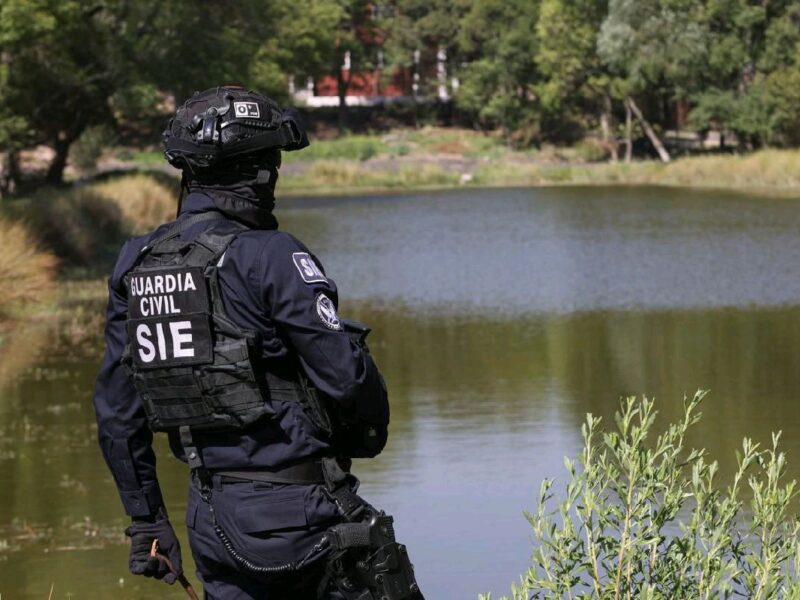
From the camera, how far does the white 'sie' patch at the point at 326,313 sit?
13.4ft

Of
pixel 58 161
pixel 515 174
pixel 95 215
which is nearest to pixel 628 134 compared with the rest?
pixel 515 174

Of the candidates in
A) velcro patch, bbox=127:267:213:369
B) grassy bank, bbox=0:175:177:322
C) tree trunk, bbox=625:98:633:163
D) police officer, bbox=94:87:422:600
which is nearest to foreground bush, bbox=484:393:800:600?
police officer, bbox=94:87:422:600

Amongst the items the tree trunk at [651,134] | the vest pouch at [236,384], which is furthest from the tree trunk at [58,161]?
the vest pouch at [236,384]

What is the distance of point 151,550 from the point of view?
4488 millimetres

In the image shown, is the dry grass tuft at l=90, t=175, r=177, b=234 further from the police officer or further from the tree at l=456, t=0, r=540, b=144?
the tree at l=456, t=0, r=540, b=144

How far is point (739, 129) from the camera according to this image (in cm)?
5619

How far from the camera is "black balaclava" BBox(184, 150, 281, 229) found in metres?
4.35

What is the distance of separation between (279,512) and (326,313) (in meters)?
0.53

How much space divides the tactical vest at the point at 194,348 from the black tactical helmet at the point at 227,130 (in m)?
0.17

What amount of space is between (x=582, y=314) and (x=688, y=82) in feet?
135

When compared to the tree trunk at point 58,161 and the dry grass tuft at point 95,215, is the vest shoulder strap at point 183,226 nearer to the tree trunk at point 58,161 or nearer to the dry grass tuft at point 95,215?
the dry grass tuft at point 95,215

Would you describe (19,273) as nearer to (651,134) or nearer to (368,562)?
(368,562)

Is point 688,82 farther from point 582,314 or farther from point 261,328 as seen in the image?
point 261,328

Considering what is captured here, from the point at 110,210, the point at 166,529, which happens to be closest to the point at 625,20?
the point at 110,210
